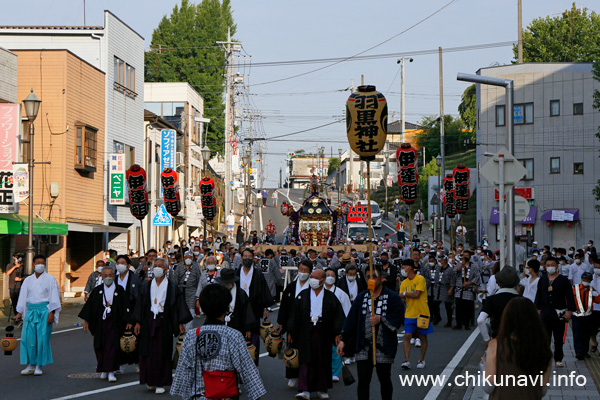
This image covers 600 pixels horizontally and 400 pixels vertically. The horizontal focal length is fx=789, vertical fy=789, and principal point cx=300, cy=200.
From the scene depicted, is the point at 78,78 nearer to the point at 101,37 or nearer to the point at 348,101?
the point at 101,37

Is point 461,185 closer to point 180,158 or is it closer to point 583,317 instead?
point 583,317

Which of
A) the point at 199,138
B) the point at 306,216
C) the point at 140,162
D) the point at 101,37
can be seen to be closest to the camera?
the point at 101,37

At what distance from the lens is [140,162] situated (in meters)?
36.0

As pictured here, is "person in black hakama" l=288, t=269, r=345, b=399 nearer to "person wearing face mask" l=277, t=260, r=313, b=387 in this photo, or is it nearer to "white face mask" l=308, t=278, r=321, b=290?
"white face mask" l=308, t=278, r=321, b=290

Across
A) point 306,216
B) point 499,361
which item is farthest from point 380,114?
point 306,216

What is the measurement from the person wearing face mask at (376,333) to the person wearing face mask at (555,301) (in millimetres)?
4158

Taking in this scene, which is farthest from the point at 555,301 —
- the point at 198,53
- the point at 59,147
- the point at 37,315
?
the point at 198,53

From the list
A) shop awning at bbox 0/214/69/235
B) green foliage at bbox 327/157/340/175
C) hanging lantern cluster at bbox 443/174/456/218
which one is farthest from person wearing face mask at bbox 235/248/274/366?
green foliage at bbox 327/157/340/175

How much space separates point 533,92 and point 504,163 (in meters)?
35.1

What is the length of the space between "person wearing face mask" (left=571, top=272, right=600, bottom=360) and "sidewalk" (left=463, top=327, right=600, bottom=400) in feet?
0.70

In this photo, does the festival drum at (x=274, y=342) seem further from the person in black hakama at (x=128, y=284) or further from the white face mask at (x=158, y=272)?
the person in black hakama at (x=128, y=284)

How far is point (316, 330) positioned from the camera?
10.7 m

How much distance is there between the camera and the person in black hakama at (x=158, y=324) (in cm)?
1105

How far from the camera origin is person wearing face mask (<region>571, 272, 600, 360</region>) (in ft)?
44.2
